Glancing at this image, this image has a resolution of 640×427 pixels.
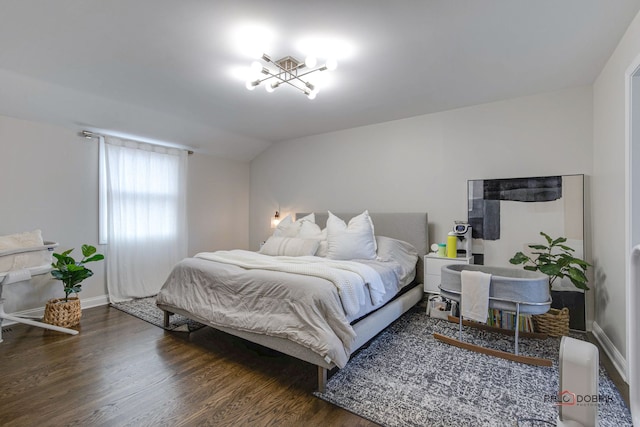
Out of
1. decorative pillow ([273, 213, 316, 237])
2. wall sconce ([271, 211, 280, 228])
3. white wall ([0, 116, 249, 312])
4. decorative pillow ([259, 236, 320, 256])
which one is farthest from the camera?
wall sconce ([271, 211, 280, 228])

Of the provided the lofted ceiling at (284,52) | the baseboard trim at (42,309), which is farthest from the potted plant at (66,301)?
the lofted ceiling at (284,52)

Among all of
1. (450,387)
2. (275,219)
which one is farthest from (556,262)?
(275,219)

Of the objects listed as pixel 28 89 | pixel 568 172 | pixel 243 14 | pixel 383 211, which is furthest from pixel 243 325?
pixel 568 172

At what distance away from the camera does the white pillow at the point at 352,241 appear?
11.4 ft

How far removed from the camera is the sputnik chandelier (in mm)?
2368

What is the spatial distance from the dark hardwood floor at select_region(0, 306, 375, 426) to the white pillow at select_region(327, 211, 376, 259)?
1326 millimetres

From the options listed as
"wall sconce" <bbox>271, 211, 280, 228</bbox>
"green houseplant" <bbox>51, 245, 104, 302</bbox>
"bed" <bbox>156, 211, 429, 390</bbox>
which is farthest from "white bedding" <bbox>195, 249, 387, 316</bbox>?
"wall sconce" <bbox>271, 211, 280, 228</bbox>

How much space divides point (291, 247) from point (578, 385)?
10.3 feet

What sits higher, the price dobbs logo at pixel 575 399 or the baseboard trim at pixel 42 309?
the price dobbs logo at pixel 575 399

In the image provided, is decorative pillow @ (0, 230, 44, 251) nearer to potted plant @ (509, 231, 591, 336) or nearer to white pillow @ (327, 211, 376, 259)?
white pillow @ (327, 211, 376, 259)

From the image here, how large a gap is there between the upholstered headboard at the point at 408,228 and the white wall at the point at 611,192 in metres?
1.62

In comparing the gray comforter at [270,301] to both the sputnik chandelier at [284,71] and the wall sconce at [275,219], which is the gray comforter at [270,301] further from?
the wall sconce at [275,219]

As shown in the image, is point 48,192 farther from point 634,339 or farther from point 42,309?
point 634,339

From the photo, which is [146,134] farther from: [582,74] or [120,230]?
[582,74]
